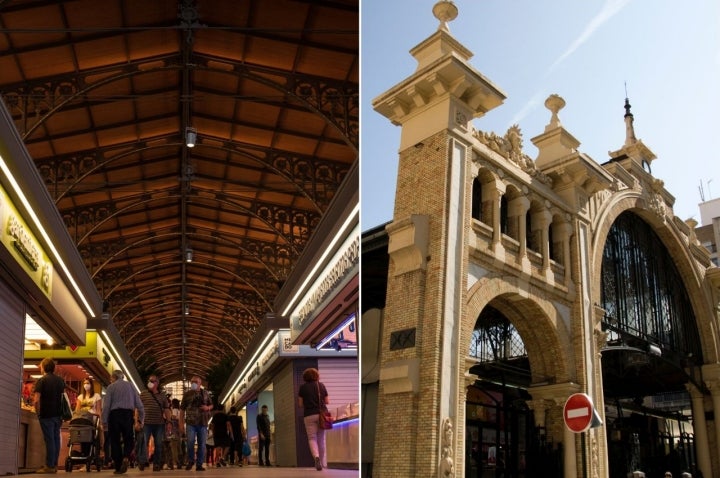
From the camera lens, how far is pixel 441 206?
571 inches

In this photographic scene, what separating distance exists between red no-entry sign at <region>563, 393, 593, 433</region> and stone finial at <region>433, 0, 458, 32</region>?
27.2 feet

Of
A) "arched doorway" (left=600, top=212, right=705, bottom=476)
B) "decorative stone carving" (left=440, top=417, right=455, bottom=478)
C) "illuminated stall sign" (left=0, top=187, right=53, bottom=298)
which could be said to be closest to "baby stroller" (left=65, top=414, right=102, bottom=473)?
"illuminated stall sign" (left=0, top=187, right=53, bottom=298)

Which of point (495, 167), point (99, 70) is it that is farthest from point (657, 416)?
point (99, 70)

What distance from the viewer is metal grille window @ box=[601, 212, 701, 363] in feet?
69.0

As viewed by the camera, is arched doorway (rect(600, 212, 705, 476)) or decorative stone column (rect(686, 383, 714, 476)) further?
decorative stone column (rect(686, 383, 714, 476))

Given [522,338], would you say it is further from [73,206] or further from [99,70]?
[73,206]

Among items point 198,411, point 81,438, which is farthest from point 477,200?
point 81,438

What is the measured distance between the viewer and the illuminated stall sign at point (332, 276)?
1370 cm

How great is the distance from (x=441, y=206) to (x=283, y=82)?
21.4ft

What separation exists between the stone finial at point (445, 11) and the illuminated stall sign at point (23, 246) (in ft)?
29.9

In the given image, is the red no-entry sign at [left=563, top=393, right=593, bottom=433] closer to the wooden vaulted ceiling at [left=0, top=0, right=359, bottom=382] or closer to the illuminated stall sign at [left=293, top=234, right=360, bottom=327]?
the illuminated stall sign at [left=293, top=234, right=360, bottom=327]

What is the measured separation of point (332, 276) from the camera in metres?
15.2

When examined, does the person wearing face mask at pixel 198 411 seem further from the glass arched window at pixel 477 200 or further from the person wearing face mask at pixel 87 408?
the glass arched window at pixel 477 200

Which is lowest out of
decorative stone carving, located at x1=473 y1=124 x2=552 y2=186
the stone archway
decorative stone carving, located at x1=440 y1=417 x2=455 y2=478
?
decorative stone carving, located at x1=440 y1=417 x2=455 y2=478
